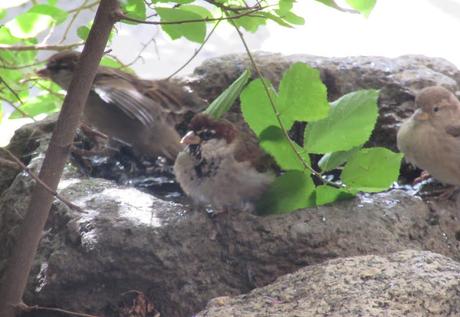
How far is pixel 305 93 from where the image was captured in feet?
5.35

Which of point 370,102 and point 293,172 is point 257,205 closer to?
point 293,172

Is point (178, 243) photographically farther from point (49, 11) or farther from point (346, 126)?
point (49, 11)

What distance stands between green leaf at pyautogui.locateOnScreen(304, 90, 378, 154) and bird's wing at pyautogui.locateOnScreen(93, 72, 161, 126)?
2.48ft

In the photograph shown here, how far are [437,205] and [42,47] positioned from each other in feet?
3.99

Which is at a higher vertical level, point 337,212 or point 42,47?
point 42,47

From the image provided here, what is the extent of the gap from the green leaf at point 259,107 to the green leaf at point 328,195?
0.20m

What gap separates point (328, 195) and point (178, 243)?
0.42 m

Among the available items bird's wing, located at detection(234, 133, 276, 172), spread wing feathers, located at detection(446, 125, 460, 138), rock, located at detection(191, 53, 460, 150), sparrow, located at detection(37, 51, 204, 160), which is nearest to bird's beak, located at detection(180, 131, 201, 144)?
bird's wing, located at detection(234, 133, 276, 172)

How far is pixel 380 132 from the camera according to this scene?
8.32ft

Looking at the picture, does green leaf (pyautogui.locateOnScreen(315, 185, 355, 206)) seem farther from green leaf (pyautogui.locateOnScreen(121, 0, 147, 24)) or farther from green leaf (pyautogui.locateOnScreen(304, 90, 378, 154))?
green leaf (pyautogui.locateOnScreen(121, 0, 147, 24))

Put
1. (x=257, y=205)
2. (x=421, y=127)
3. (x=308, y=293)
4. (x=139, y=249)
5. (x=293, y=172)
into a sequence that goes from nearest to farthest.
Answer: (x=308, y=293) → (x=139, y=249) → (x=293, y=172) → (x=257, y=205) → (x=421, y=127)

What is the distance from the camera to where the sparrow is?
2.32 metres

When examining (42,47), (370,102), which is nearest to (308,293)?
(370,102)

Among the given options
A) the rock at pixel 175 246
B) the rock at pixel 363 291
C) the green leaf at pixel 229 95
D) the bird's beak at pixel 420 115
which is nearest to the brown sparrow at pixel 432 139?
the bird's beak at pixel 420 115
